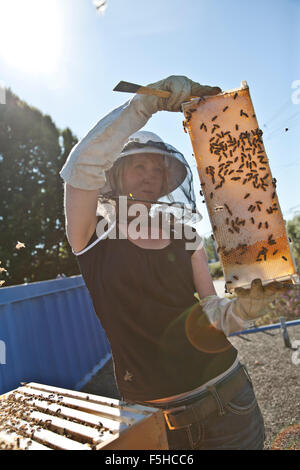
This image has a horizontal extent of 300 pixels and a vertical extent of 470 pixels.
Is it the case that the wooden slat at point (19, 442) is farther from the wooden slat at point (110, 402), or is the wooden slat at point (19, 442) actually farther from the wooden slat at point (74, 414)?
the wooden slat at point (110, 402)

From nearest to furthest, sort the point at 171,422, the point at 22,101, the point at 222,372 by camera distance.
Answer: the point at 171,422 → the point at 222,372 → the point at 22,101

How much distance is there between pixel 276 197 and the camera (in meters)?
2.51

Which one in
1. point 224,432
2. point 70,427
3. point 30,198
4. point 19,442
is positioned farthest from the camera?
point 30,198

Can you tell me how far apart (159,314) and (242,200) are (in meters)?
1.22

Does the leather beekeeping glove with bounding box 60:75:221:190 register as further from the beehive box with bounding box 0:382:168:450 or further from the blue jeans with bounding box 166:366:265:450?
the blue jeans with bounding box 166:366:265:450

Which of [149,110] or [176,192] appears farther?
[176,192]

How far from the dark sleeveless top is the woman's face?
20.9 inches

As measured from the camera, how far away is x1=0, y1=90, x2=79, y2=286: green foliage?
1424 cm

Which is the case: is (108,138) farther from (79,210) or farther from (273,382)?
(273,382)

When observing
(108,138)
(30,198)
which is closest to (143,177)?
(108,138)

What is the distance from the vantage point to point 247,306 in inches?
78.2
